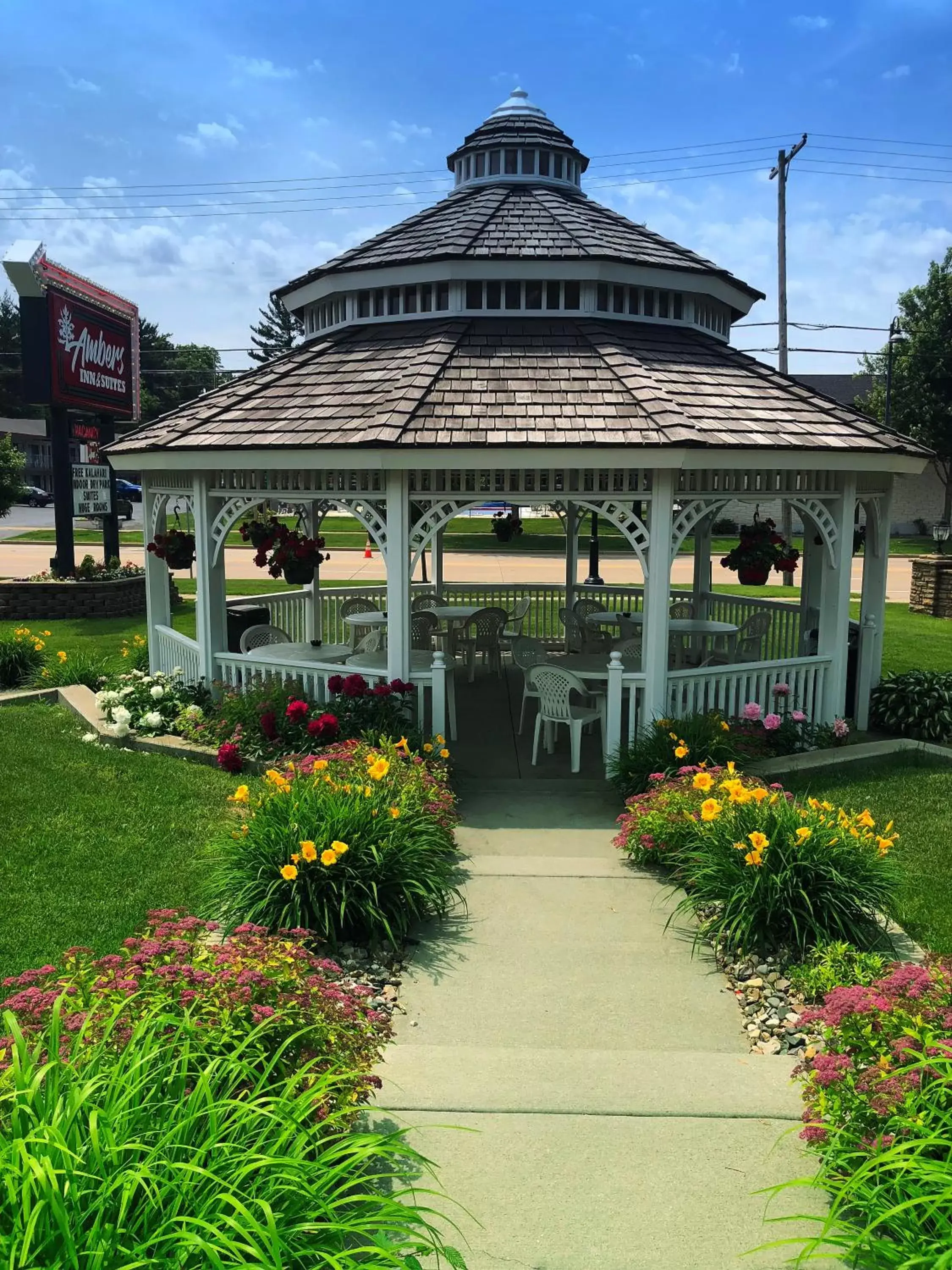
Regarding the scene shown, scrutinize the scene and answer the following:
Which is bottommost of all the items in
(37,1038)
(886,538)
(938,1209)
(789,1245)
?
(789,1245)

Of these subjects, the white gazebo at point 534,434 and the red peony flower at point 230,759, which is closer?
the red peony flower at point 230,759

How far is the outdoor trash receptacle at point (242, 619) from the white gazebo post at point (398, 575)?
454 cm

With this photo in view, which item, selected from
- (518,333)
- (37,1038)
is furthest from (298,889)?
(518,333)

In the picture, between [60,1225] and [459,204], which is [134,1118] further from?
[459,204]

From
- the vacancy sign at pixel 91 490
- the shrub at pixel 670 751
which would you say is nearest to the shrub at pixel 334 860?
the shrub at pixel 670 751

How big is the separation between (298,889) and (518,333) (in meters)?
7.00

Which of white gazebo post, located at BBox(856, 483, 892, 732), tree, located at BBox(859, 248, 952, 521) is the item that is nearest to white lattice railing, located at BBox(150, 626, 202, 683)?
white gazebo post, located at BBox(856, 483, 892, 732)

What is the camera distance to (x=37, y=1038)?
3443 millimetres

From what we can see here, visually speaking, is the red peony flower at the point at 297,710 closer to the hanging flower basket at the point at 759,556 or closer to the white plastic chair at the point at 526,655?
the white plastic chair at the point at 526,655

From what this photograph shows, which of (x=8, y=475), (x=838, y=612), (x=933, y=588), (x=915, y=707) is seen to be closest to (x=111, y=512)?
(x=8, y=475)

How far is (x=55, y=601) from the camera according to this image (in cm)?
1805

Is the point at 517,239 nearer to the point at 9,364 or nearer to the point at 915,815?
the point at 915,815

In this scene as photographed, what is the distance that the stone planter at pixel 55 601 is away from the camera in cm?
1800

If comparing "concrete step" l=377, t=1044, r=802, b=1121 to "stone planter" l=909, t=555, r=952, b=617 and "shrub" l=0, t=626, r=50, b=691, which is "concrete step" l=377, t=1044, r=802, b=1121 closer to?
"shrub" l=0, t=626, r=50, b=691
